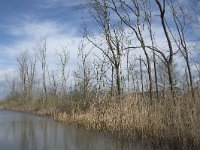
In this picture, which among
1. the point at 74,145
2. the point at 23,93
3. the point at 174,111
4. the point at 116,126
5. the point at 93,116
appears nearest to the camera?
the point at 174,111

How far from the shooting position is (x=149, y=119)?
1044 centimetres

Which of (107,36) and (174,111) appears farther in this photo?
(107,36)

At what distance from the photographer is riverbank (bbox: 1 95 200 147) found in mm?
8430

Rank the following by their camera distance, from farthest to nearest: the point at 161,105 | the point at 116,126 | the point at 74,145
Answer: the point at 116,126, the point at 74,145, the point at 161,105

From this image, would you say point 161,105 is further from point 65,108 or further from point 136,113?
point 65,108

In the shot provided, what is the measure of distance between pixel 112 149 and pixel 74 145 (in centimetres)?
159

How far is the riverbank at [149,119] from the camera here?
843 cm

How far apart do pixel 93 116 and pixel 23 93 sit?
4234 cm

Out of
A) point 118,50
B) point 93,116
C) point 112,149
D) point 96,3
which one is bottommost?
point 112,149

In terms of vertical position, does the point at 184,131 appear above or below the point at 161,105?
below

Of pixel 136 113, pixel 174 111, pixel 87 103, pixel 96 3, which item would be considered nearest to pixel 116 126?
pixel 136 113

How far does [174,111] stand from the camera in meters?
9.16

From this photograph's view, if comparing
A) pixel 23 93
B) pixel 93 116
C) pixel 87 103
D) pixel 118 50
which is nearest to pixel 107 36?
pixel 118 50

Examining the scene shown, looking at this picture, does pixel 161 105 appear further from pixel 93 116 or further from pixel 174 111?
pixel 93 116
